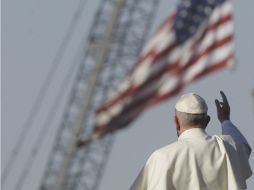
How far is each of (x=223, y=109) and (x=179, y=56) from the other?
3851 cm

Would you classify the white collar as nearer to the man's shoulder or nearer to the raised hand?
the man's shoulder

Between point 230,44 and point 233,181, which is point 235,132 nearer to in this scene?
point 233,181

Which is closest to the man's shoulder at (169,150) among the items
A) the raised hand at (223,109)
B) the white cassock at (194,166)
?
the white cassock at (194,166)

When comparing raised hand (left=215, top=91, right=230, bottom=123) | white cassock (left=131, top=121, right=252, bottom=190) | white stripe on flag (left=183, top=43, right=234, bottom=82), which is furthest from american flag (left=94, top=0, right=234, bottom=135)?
white cassock (left=131, top=121, right=252, bottom=190)

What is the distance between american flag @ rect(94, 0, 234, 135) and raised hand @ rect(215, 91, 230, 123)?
33051 millimetres

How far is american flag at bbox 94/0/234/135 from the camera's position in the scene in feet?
145

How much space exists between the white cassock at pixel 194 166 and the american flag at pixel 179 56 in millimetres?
33786

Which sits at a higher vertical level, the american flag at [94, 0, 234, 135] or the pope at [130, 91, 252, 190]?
the american flag at [94, 0, 234, 135]

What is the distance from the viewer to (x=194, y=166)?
29.1ft

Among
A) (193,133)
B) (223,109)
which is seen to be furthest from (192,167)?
(223,109)

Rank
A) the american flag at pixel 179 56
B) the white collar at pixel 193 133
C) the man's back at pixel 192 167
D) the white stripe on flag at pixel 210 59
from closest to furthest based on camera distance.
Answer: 1. the man's back at pixel 192 167
2. the white collar at pixel 193 133
3. the white stripe on flag at pixel 210 59
4. the american flag at pixel 179 56

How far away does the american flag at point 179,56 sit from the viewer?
4431 centimetres

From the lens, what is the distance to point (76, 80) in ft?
195

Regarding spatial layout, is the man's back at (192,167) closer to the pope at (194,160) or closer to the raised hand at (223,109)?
the pope at (194,160)
